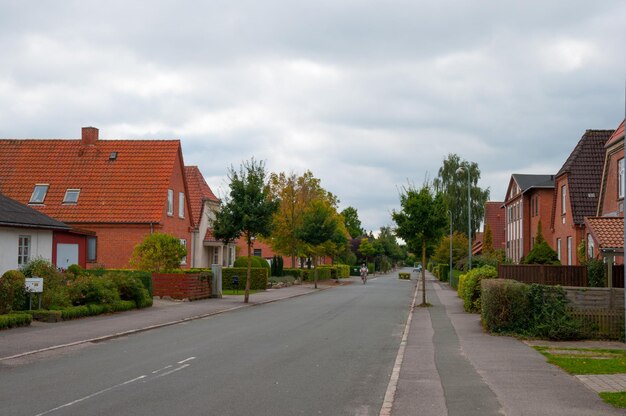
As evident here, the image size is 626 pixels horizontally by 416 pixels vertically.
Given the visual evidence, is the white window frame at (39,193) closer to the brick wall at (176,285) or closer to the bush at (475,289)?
the brick wall at (176,285)

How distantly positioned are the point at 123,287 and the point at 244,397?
16739 millimetres

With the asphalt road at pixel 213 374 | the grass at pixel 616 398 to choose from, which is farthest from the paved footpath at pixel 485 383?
the asphalt road at pixel 213 374

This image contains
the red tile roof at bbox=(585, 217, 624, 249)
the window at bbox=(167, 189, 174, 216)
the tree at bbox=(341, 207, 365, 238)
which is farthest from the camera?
the tree at bbox=(341, 207, 365, 238)

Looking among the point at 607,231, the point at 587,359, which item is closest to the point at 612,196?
the point at 607,231

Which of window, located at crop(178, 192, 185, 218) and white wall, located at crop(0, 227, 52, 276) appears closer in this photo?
white wall, located at crop(0, 227, 52, 276)

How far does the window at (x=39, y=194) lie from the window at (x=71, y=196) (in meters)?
1.33

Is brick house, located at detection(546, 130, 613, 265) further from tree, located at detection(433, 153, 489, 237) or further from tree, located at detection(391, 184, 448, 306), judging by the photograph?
tree, located at detection(433, 153, 489, 237)

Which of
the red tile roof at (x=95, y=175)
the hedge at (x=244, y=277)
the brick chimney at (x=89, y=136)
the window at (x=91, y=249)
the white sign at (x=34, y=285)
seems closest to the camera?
the white sign at (x=34, y=285)

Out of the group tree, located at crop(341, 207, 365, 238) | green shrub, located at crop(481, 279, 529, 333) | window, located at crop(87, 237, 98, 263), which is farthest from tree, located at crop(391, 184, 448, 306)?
tree, located at crop(341, 207, 365, 238)

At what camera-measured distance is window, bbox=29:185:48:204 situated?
42250 mm

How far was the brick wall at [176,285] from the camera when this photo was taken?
3052cm

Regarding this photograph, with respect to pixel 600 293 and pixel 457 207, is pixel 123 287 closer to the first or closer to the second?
pixel 600 293

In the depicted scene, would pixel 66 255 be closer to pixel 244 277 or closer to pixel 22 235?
pixel 22 235

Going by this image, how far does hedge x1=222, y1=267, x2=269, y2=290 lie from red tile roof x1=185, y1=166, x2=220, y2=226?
670cm
